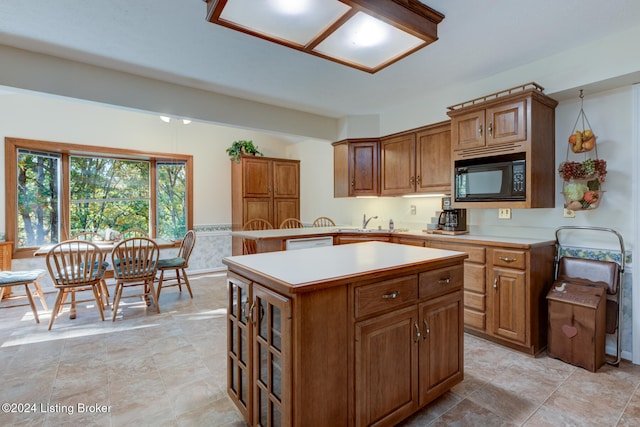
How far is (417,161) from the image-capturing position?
3799mm

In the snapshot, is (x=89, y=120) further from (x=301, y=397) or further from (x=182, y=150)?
(x=301, y=397)

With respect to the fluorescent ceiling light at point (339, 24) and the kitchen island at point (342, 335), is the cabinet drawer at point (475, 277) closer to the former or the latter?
the kitchen island at point (342, 335)

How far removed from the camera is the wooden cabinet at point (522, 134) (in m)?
2.59

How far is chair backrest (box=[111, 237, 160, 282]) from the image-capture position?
3.41 m

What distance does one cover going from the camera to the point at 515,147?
2.65 m

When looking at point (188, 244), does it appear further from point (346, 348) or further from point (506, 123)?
point (506, 123)

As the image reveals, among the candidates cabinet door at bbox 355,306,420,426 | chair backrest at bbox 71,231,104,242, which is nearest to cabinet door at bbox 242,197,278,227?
chair backrest at bbox 71,231,104,242

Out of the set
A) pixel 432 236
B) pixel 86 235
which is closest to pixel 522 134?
→ pixel 432 236

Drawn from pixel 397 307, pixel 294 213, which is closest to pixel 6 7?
pixel 397 307

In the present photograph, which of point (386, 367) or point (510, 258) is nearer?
point (386, 367)

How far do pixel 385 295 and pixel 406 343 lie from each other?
1.03ft

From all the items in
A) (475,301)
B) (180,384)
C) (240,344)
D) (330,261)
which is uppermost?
(330,261)

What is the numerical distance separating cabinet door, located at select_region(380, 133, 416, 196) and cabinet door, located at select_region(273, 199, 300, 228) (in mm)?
2141

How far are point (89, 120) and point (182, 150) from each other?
4.28ft
